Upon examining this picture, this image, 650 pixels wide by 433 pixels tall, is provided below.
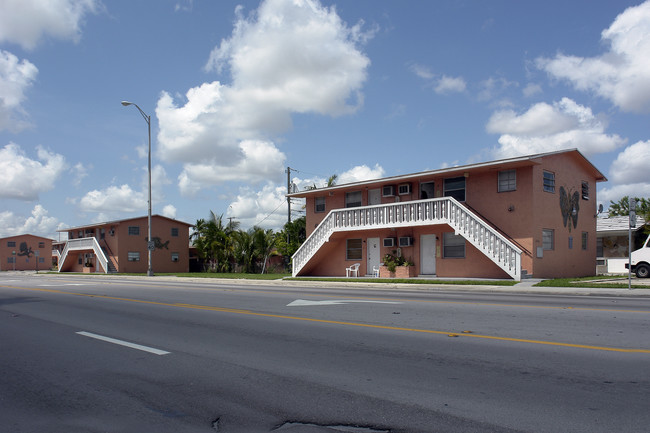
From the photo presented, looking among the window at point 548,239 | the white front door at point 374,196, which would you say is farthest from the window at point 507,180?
the white front door at point 374,196

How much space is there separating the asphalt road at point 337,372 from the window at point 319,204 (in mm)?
21490

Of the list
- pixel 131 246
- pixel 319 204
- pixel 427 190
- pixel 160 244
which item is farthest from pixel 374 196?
pixel 131 246

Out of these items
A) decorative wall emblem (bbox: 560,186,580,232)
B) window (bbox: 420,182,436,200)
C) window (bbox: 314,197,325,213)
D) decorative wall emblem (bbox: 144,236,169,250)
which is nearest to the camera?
decorative wall emblem (bbox: 560,186,580,232)

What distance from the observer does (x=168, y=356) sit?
7.88 m

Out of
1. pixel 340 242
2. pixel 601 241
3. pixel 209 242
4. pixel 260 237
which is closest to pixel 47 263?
pixel 209 242

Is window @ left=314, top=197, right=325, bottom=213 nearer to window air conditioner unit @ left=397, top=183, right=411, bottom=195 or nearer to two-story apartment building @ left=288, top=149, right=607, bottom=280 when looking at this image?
two-story apartment building @ left=288, top=149, right=607, bottom=280

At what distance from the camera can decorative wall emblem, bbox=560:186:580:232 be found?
25.9m

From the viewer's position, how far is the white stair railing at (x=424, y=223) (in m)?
22.4

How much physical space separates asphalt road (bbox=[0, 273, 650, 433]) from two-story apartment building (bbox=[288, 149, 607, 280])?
478 inches

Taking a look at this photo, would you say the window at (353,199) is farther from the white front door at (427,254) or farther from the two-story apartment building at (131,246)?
the two-story apartment building at (131,246)

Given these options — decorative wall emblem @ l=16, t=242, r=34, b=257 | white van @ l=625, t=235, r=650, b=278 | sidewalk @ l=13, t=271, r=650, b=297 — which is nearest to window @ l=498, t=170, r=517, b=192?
sidewalk @ l=13, t=271, r=650, b=297

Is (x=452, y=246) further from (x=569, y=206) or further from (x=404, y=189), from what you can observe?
(x=569, y=206)

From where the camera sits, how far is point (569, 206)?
26.5m

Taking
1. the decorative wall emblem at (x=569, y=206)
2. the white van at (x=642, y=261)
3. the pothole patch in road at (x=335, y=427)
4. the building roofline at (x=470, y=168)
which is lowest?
the pothole patch in road at (x=335, y=427)
